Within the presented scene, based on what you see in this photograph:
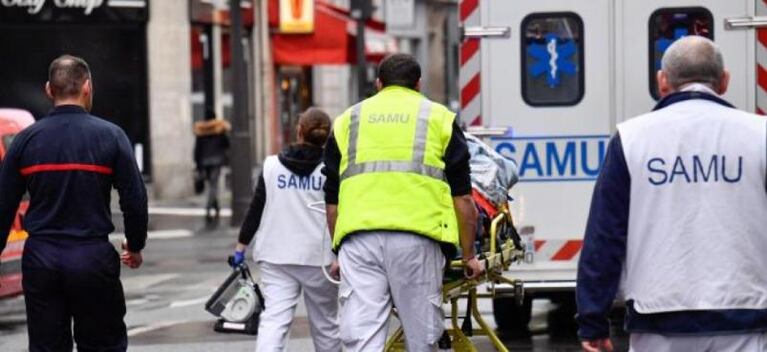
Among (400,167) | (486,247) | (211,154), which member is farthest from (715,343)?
(211,154)

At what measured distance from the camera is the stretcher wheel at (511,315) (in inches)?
525

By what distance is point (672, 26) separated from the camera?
1173 centimetres

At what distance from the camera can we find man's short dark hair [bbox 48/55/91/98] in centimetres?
798

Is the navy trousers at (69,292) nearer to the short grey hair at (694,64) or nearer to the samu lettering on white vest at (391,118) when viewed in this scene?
the samu lettering on white vest at (391,118)

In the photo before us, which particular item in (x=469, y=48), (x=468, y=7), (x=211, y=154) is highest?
(x=468, y=7)

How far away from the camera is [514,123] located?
11875 mm

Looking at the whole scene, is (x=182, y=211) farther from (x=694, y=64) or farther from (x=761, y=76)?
(x=694, y=64)

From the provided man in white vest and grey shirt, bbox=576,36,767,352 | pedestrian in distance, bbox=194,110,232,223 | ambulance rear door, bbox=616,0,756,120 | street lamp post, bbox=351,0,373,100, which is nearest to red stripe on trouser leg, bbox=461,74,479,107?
ambulance rear door, bbox=616,0,756,120

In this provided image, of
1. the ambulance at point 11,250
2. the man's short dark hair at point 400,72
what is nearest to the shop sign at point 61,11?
the ambulance at point 11,250

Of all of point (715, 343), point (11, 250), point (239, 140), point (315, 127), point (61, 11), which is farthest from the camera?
point (61, 11)

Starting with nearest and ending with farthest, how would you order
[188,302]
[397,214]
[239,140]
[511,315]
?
[397,214] → [511,315] → [188,302] → [239,140]

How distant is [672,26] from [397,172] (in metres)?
4.12

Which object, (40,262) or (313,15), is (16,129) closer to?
(40,262)

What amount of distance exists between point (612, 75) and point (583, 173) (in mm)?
661
